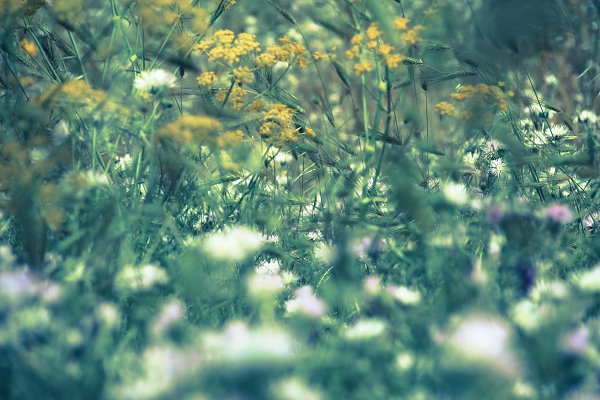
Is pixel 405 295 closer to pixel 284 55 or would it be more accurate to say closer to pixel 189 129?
pixel 189 129

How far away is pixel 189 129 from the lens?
1650 mm

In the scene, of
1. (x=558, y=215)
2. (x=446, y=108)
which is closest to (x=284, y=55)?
(x=446, y=108)

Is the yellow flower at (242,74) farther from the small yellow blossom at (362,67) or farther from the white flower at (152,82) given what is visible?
the small yellow blossom at (362,67)

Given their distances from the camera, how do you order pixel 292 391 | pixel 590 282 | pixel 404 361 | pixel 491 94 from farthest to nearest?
1. pixel 491 94
2. pixel 590 282
3. pixel 404 361
4. pixel 292 391

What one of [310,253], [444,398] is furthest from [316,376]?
[310,253]

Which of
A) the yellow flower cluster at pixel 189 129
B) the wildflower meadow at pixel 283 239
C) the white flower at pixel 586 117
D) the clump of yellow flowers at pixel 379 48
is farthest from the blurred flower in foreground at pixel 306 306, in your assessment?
the white flower at pixel 586 117

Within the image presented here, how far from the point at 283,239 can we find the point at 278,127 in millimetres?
298

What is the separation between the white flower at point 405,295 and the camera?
4.46 feet

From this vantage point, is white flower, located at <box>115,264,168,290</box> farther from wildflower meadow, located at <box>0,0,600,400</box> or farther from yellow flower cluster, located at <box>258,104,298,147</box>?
yellow flower cluster, located at <box>258,104,298,147</box>

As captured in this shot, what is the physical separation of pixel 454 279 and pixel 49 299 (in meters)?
0.67

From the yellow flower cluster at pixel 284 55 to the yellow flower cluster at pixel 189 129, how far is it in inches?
11.3

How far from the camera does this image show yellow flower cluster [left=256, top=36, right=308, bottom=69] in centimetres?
188

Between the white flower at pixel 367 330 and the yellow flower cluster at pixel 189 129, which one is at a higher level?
the yellow flower cluster at pixel 189 129

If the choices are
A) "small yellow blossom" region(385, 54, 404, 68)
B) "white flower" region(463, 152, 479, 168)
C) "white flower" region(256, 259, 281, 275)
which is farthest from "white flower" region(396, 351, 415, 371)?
"white flower" region(463, 152, 479, 168)
